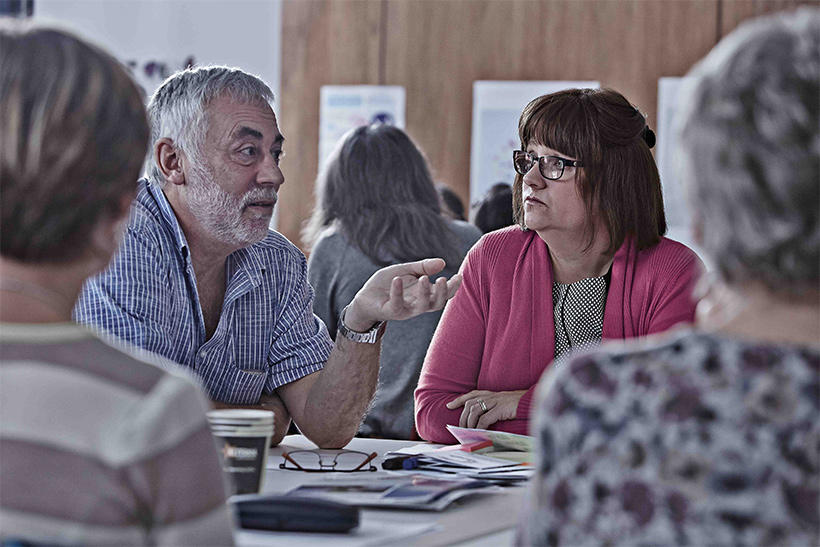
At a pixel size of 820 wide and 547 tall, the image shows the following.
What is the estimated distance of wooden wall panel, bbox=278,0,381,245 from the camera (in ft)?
17.5

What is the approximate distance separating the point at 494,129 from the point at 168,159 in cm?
296

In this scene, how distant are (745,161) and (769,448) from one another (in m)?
0.23

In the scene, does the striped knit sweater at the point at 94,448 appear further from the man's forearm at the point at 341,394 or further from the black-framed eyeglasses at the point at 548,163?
the black-framed eyeglasses at the point at 548,163

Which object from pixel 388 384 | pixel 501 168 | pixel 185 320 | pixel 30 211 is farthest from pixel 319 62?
pixel 30 211

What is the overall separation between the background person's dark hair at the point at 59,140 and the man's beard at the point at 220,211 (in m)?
1.29

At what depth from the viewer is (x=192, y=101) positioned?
7.41ft

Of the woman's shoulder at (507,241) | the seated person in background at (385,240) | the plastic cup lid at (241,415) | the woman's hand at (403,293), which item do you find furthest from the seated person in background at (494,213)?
the plastic cup lid at (241,415)

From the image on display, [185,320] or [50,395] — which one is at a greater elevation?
[50,395]

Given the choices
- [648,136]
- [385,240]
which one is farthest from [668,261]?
[385,240]

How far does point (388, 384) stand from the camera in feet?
10.8

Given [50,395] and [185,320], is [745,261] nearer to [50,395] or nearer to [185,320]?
[50,395]

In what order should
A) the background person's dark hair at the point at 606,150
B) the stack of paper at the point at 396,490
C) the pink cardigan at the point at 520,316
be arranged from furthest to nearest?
the background person's dark hair at the point at 606,150
the pink cardigan at the point at 520,316
the stack of paper at the point at 396,490

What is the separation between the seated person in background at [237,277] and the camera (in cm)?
212

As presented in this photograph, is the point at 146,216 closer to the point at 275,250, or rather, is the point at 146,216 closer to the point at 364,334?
the point at 275,250
